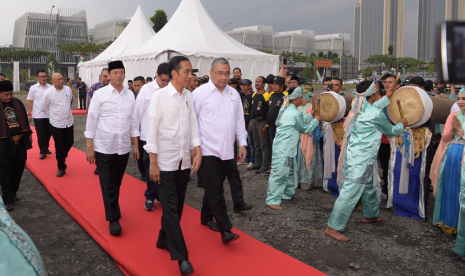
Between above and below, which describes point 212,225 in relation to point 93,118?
below

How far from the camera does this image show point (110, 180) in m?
4.54

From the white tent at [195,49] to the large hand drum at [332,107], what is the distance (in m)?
9.50

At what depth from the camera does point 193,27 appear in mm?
16500

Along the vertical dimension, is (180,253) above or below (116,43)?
below

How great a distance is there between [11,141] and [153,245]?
2821 millimetres

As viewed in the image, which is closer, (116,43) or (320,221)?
(320,221)

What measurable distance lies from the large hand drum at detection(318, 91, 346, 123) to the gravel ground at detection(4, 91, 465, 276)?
1.23 metres

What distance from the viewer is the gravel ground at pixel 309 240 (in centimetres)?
386

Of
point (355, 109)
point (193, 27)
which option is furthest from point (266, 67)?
point (355, 109)

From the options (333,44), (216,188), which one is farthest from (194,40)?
(333,44)

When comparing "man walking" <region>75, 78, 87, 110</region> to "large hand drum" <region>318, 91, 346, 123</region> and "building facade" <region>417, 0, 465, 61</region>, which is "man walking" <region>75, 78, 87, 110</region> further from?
"building facade" <region>417, 0, 465, 61</region>

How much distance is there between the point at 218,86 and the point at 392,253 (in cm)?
250

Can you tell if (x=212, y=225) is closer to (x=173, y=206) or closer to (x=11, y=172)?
(x=173, y=206)

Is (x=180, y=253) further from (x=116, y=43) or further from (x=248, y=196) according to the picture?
(x=116, y=43)
